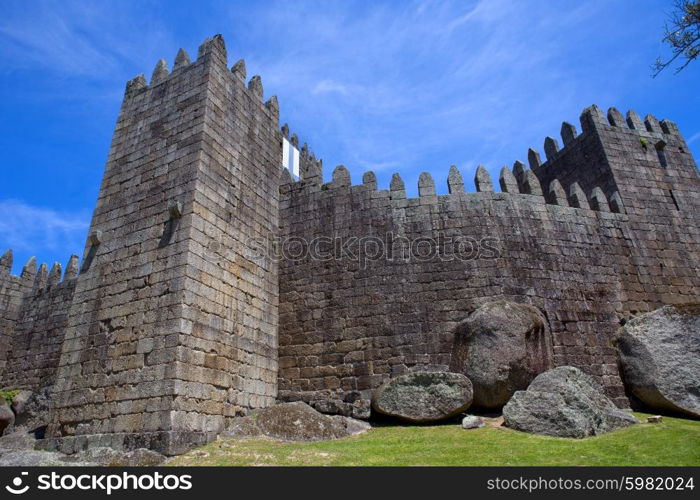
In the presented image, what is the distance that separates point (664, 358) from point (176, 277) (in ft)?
32.8

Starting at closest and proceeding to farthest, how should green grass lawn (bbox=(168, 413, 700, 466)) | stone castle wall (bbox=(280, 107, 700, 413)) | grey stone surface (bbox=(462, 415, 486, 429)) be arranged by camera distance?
green grass lawn (bbox=(168, 413, 700, 466)) < grey stone surface (bbox=(462, 415, 486, 429)) < stone castle wall (bbox=(280, 107, 700, 413))

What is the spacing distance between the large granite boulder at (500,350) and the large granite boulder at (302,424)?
238 centimetres

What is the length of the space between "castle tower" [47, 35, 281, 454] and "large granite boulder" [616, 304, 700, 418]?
792cm

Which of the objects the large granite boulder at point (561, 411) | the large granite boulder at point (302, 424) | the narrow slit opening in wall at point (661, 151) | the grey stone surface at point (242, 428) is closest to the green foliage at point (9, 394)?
the grey stone surface at point (242, 428)

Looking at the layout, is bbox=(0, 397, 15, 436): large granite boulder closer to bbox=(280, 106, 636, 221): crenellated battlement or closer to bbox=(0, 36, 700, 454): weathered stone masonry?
bbox=(0, 36, 700, 454): weathered stone masonry

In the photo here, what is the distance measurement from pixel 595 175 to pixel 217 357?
12025mm

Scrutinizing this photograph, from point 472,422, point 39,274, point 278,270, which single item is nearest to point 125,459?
point 472,422

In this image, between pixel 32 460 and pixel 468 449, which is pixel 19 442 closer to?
pixel 32 460

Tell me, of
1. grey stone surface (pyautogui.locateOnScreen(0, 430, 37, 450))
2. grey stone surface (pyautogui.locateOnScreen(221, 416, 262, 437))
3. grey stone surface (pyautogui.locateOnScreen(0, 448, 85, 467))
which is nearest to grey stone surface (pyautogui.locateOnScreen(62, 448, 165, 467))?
grey stone surface (pyautogui.locateOnScreen(0, 448, 85, 467))

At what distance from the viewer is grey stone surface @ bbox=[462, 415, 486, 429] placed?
8661 millimetres

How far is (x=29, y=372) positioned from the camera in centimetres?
1630

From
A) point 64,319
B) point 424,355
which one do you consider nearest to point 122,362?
point 424,355

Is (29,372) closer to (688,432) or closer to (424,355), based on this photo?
(424,355)

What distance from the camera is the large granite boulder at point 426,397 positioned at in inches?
361
